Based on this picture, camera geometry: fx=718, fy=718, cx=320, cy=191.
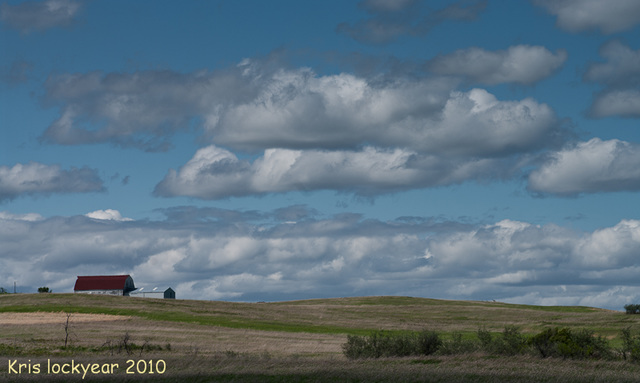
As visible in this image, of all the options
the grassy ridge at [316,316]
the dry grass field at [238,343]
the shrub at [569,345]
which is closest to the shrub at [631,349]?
the shrub at [569,345]

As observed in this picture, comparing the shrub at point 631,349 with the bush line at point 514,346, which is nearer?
the shrub at point 631,349

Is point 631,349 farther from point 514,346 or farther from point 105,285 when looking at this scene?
point 105,285

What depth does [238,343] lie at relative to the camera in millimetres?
54438

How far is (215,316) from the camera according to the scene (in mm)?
87312

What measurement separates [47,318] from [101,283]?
207 feet

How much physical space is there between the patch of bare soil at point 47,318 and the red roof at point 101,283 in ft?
179

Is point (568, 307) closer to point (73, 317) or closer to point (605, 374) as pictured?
point (73, 317)

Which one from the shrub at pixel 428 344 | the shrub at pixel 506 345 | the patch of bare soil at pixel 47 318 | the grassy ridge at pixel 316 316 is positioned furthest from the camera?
the grassy ridge at pixel 316 316

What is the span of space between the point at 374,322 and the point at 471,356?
180 ft

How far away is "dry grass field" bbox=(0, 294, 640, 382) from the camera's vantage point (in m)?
28.5

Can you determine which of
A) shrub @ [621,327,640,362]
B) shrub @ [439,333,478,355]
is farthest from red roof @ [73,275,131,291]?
shrub @ [621,327,640,362]

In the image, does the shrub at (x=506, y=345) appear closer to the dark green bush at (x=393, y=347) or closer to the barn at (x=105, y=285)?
the dark green bush at (x=393, y=347)

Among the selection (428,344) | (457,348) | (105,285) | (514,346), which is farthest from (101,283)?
(514,346)

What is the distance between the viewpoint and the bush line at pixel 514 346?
34.8 meters
